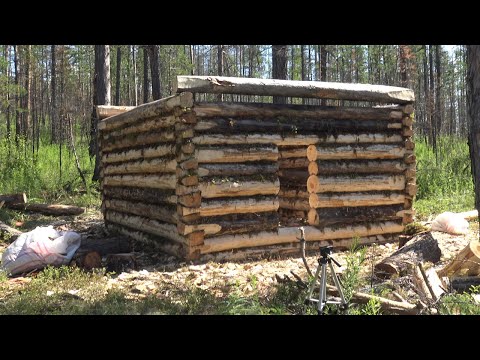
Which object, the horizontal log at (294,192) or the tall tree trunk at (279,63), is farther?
the tall tree trunk at (279,63)

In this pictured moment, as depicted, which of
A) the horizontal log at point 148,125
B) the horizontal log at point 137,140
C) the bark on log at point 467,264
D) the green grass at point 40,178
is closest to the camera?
the bark on log at point 467,264

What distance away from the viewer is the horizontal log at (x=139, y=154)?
8.14 metres

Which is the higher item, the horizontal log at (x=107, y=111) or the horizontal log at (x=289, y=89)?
the horizontal log at (x=107, y=111)

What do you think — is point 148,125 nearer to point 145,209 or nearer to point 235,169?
point 145,209

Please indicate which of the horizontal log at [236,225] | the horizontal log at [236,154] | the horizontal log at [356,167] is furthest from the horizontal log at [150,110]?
the horizontal log at [356,167]

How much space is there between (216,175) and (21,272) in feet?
10.8

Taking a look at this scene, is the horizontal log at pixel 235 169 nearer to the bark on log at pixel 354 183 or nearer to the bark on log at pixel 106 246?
the bark on log at pixel 354 183

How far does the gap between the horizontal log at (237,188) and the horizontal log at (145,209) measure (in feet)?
2.30

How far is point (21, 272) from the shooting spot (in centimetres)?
733

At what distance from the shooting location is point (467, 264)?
19.6ft
